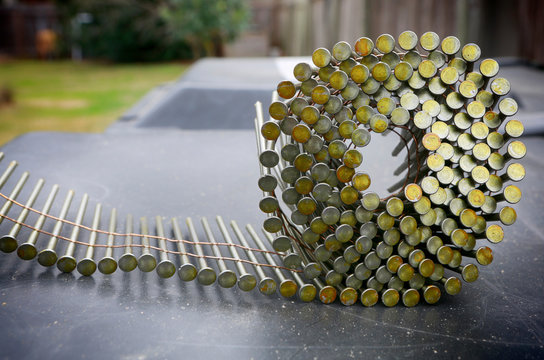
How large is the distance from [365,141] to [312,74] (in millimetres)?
187

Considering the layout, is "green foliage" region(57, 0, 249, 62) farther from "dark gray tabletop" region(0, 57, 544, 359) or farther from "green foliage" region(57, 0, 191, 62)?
"dark gray tabletop" region(0, 57, 544, 359)

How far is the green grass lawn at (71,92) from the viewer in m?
6.08

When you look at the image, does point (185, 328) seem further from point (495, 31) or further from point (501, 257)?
point (495, 31)

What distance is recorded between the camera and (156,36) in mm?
11133

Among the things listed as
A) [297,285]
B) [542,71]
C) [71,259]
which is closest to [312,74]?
[297,285]

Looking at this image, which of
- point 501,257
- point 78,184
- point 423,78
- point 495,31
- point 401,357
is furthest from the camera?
point 495,31

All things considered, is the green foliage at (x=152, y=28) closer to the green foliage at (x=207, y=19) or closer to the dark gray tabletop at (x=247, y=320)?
the green foliage at (x=207, y=19)

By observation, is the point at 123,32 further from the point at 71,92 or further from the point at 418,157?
the point at 418,157

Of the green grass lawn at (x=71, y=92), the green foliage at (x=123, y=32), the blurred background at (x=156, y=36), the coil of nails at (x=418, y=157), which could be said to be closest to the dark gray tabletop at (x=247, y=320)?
the coil of nails at (x=418, y=157)

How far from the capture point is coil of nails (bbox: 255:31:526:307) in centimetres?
111

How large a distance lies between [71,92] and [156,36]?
141 inches

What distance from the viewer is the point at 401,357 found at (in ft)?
3.31

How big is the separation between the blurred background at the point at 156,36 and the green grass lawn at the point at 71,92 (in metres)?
0.02

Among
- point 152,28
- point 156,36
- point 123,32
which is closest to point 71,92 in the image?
point 152,28
